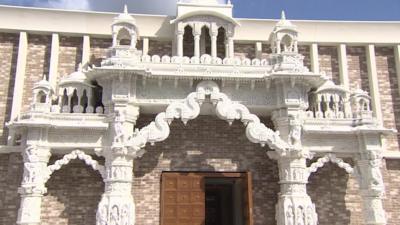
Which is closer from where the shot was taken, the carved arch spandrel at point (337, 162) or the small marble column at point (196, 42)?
the carved arch spandrel at point (337, 162)

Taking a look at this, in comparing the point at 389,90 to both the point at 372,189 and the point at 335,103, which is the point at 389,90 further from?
the point at 372,189

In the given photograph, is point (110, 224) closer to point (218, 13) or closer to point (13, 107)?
point (13, 107)

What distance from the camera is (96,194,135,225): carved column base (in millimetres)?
9281

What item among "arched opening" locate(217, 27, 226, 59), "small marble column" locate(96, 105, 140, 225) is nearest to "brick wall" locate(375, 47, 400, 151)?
"arched opening" locate(217, 27, 226, 59)

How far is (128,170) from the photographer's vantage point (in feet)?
31.9

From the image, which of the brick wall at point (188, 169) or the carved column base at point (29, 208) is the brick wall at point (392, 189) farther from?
the carved column base at point (29, 208)

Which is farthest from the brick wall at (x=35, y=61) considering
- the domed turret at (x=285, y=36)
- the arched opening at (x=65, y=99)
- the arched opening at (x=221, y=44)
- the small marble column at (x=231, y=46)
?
the domed turret at (x=285, y=36)

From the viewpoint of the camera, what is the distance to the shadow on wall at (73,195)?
1028 centimetres

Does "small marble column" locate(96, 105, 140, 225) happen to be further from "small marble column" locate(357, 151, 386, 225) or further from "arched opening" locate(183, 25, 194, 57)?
"small marble column" locate(357, 151, 386, 225)

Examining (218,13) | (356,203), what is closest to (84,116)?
(218,13)

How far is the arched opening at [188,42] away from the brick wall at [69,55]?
2815 mm

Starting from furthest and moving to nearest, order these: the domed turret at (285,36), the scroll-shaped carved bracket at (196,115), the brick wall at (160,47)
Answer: the brick wall at (160,47), the domed turret at (285,36), the scroll-shaped carved bracket at (196,115)

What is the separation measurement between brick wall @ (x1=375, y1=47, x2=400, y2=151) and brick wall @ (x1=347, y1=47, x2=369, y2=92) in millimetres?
385

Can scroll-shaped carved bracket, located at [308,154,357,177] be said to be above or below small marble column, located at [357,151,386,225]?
above
